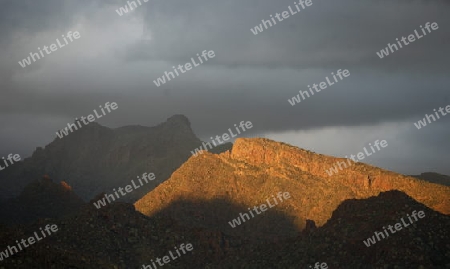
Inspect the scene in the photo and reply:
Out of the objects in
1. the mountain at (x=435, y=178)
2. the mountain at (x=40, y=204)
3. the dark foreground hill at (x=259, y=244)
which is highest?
the mountain at (x=40, y=204)

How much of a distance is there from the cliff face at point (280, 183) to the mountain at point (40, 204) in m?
16.8

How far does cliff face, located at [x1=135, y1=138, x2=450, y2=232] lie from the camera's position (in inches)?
4122

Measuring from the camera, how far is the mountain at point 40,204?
113 metres

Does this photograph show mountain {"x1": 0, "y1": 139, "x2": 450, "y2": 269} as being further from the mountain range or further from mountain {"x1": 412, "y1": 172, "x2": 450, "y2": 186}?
mountain {"x1": 412, "y1": 172, "x2": 450, "y2": 186}

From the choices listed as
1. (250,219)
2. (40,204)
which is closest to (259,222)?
(250,219)

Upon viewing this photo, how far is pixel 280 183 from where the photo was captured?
115m

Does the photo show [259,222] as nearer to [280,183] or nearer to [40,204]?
[280,183]

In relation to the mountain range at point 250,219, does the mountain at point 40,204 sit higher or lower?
higher

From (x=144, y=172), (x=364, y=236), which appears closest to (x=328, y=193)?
(x=364, y=236)

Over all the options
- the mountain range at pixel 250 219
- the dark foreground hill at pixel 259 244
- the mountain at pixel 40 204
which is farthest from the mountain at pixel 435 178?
the mountain at pixel 40 204

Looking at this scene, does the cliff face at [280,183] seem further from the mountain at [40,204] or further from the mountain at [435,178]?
the mountain at [435,178]

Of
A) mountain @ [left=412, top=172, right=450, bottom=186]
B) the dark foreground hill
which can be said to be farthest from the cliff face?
mountain @ [left=412, top=172, right=450, bottom=186]

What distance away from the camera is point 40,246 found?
47625 mm

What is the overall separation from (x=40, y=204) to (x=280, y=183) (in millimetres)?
52002
